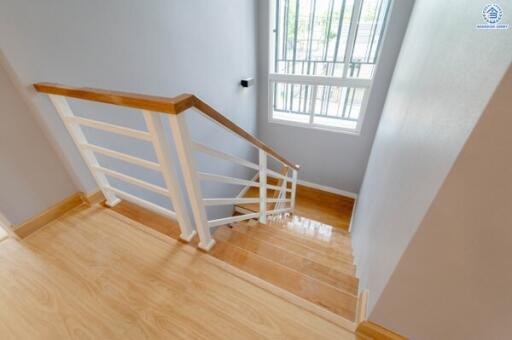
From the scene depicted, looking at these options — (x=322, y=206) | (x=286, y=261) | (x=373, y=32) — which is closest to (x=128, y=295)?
(x=286, y=261)

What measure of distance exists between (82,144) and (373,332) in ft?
5.99

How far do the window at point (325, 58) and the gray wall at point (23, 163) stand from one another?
124 inches

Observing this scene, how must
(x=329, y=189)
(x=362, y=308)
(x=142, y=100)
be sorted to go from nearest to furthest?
(x=142, y=100) → (x=362, y=308) → (x=329, y=189)

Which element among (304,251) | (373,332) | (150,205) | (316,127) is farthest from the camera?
(316,127)

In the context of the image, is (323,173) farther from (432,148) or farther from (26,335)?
(26,335)

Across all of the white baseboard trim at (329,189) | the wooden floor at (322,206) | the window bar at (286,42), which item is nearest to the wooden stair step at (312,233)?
the wooden floor at (322,206)

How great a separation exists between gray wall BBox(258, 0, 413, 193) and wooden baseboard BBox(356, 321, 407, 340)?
301 centimetres

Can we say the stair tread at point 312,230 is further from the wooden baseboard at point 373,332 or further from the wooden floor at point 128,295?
the wooden baseboard at point 373,332

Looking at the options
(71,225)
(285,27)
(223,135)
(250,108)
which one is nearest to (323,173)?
(250,108)

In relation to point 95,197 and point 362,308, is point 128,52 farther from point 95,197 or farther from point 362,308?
point 362,308

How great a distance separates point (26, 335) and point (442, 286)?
165cm

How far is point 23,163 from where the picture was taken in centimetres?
125

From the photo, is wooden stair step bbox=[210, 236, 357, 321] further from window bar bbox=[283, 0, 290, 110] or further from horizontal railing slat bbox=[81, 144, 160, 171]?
window bar bbox=[283, 0, 290, 110]

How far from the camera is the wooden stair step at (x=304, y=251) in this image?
76.4 inches
